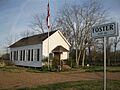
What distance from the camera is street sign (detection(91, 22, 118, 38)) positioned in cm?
737

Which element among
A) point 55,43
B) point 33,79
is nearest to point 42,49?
point 55,43

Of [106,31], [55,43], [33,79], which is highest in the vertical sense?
[55,43]

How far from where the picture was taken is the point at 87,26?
37594 mm

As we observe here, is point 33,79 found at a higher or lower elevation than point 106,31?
lower

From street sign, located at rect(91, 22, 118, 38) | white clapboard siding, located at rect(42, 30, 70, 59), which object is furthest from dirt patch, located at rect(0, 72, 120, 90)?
white clapboard siding, located at rect(42, 30, 70, 59)

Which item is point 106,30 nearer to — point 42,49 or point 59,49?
point 42,49

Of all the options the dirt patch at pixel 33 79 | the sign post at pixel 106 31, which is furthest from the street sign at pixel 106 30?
the dirt patch at pixel 33 79

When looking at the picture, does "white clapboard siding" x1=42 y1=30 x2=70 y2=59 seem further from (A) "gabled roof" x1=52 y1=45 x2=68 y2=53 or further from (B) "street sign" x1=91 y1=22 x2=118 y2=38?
(B) "street sign" x1=91 y1=22 x2=118 y2=38

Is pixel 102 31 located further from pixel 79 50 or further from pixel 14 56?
pixel 14 56

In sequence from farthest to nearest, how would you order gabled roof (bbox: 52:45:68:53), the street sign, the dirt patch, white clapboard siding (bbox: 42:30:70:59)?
gabled roof (bbox: 52:45:68:53)
white clapboard siding (bbox: 42:30:70:59)
the dirt patch
the street sign

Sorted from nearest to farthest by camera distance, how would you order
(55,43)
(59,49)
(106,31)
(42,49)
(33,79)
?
(106,31) < (33,79) < (42,49) < (59,49) < (55,43)

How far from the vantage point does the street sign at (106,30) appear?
7372 mm

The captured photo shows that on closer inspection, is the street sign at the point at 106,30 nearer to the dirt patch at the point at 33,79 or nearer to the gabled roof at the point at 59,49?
the dirt patch at the point at 33,79

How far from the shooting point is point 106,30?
7738 mm
